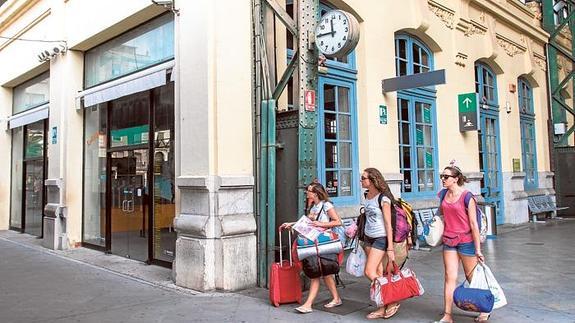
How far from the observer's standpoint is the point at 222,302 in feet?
20.1

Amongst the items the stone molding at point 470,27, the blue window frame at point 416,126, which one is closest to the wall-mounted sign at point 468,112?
the blue window frame at point 416,126

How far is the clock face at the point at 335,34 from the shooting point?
6461 millimetres

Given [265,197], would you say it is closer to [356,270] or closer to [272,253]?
[272,253]

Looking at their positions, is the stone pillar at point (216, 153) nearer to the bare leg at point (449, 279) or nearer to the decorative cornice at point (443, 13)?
the bare leg at point (449, 279)

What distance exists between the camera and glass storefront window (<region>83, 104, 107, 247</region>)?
34.4 feet

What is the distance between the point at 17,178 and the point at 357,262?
43.7 feet

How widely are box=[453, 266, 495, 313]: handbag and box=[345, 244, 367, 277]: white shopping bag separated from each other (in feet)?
3.57

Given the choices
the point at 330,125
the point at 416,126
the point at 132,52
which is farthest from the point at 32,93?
the point at 416,126

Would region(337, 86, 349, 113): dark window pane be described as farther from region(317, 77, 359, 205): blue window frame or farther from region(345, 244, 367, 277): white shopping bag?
region(345, 244, 367, 277): white shopping bag

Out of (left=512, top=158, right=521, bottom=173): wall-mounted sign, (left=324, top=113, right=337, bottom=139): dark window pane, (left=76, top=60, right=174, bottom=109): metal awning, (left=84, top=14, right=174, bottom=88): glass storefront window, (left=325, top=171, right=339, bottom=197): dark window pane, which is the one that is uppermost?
(left=84, top=14, right=174, bottom=88): glass storefront window

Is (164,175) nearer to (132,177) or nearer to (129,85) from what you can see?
(132,177)

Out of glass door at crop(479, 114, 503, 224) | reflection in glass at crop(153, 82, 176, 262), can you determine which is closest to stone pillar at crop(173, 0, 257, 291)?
reflection in glass at crop(153, 82, 176, 262)

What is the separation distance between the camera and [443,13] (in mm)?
11867

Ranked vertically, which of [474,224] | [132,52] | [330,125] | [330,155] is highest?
[132,52]
